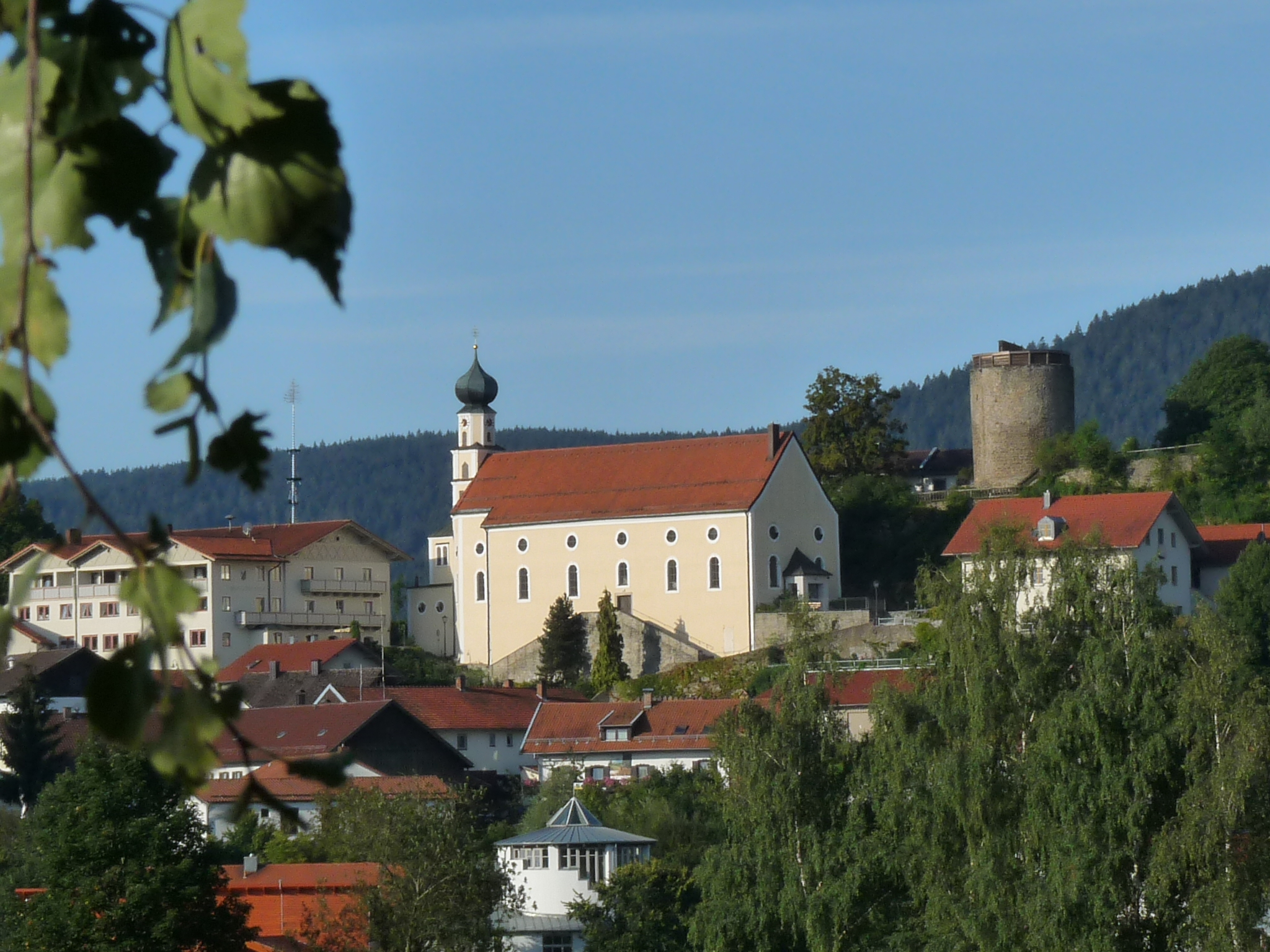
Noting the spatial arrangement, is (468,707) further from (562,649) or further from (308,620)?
(308,620)

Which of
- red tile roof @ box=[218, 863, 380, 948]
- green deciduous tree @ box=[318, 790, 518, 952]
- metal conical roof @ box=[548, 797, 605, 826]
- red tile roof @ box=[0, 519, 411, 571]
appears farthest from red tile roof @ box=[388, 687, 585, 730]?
red tile roof @ box=[218, 863, 380, 948]

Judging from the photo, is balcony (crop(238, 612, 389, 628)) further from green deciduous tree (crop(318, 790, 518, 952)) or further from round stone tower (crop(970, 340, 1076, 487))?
green deciduous tree (crop(318, 790, 518, 952))

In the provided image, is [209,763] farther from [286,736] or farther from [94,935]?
[286,736]

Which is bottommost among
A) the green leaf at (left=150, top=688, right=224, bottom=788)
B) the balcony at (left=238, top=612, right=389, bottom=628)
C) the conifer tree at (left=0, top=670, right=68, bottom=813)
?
the conifer tree at (left=0, top=670, right=68, bottom=813)

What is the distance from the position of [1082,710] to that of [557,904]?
49.1ft

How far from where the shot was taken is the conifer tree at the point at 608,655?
62312mm

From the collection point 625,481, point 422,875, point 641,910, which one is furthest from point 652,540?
point 422,875

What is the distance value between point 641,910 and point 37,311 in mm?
38573

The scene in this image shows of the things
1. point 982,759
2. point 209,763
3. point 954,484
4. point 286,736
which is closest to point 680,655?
point 286,736

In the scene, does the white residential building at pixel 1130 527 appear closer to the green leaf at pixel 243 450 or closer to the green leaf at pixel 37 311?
the green leaf at pixel 243 450

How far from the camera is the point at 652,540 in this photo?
67.0 meters

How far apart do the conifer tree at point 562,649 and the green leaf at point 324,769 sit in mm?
62790

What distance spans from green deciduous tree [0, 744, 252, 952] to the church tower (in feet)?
129

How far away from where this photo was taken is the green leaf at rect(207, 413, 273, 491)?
5.81 feet
